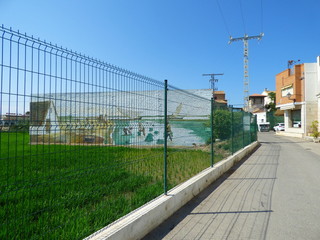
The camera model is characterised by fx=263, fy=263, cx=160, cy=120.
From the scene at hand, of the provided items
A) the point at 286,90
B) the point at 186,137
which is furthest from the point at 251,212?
the point at 286,90

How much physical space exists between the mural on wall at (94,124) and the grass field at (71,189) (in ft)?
0.38

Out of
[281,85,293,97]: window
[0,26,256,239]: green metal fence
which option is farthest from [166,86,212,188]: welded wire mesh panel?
[281,85,293,97]: window

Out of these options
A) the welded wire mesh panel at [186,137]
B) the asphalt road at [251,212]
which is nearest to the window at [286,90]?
the welded wire mesh panel at [186,137]

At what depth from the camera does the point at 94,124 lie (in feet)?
10.7

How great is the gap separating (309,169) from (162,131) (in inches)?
283

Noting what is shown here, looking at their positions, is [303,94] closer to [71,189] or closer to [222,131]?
[222,131]

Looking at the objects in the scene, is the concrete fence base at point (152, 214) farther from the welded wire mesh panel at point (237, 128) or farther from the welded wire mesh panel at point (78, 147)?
the welded wire mesh panel at point (237, 128)

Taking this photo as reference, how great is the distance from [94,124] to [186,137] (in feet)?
11.5

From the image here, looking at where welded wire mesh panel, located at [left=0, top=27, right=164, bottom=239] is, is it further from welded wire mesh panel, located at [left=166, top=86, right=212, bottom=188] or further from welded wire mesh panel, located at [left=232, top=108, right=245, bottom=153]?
welded wire mesh panel, located at [left=232, top=108, right=245, bottom=153]

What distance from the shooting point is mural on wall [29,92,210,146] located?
104 inches

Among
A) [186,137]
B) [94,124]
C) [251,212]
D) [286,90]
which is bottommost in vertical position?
[251,212]

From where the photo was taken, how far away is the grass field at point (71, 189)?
2.71 metres

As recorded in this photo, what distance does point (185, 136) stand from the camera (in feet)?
20.7

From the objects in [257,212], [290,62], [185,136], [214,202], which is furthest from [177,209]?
[290,62]
